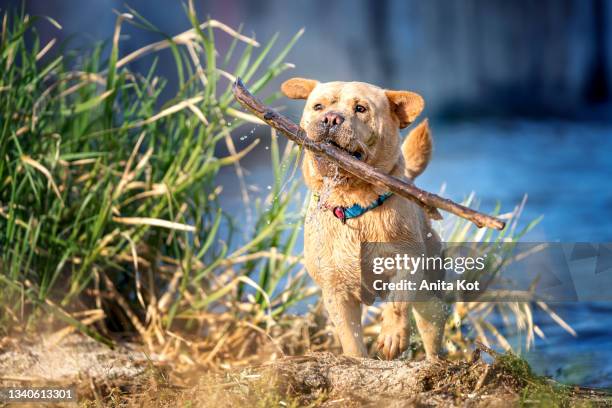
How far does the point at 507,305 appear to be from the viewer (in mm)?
5184

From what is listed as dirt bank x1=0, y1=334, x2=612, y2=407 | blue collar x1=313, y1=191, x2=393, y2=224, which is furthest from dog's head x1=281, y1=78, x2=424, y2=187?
dirt bank x1=0, y1=334, x2=612, y2=407

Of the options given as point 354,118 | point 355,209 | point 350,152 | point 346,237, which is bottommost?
point 346,237

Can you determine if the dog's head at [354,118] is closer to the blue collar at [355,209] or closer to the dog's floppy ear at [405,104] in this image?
the dog's floppy ear at [405,104]

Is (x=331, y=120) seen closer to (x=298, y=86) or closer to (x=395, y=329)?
(x=298, y=86)

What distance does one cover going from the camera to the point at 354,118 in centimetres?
331

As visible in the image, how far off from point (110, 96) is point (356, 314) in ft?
7.31

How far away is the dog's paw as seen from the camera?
343 cm

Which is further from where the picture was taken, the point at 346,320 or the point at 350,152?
the point at 346,320

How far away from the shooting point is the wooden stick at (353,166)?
3.01m

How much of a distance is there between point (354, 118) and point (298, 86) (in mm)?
345

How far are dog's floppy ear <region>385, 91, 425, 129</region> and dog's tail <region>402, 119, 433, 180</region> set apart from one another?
0.35 m

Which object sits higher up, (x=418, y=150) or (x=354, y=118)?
(x=418, y=150)

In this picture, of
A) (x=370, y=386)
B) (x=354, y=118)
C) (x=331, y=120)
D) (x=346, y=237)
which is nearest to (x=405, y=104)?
(x=354, y=118)

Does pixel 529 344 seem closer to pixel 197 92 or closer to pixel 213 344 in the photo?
pixel 213 344
